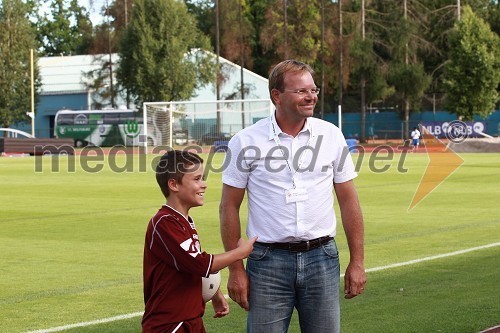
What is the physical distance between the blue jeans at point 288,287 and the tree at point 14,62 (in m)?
75.6

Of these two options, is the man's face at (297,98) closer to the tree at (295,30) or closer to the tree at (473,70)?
the tree at (473,70)

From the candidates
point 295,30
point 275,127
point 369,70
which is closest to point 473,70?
point 369,70

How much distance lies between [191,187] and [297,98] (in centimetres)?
74

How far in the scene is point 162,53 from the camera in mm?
77438

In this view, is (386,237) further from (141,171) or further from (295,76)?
(141,171)

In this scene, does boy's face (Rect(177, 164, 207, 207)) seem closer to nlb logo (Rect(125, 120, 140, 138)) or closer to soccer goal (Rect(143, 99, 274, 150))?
soccer goal (Rect(143, 99, 274, 150))

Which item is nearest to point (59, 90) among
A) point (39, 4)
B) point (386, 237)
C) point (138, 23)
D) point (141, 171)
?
point (138, 23)

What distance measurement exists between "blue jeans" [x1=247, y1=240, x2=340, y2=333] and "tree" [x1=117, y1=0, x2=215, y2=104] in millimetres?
70573

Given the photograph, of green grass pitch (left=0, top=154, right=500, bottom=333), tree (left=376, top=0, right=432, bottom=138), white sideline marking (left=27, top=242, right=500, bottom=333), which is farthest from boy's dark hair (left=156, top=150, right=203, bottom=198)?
tree (left=376, top=0, right=432, bottom=138)

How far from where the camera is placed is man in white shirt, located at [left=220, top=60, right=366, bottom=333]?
527 centimetres

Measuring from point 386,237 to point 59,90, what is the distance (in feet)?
268

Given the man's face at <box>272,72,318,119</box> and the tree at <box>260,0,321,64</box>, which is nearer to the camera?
the man's face at <box>272,72,318,119</box>

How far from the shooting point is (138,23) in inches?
3014

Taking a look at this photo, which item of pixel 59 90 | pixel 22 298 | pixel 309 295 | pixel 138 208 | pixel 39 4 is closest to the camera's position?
pixel 309 295
